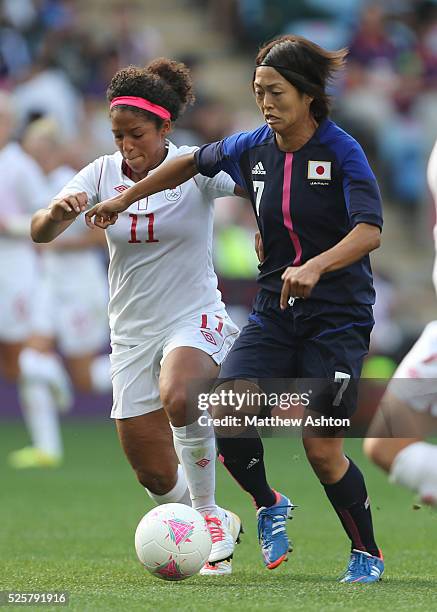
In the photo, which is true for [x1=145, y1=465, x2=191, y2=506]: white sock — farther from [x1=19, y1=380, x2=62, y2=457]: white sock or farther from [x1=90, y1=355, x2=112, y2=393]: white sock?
Result: [x1=90, y1=355, x2=112, y2=393]: white sock

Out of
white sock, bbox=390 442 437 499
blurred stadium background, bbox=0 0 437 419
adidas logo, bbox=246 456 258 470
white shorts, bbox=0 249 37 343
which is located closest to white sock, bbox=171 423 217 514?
adidas logo, bbox=246 456 258 470

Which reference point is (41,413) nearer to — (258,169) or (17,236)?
(17,236)

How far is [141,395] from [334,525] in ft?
7.46

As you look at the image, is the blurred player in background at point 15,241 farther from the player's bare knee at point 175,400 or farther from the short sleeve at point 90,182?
the player's bare knee at point 175,400

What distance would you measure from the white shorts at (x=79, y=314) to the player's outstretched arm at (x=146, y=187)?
248 inches

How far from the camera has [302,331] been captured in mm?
5715

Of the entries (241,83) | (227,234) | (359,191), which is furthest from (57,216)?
(241,83)

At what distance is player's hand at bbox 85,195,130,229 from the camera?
594 cm

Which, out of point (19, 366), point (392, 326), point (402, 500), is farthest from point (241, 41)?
point (402, 500)

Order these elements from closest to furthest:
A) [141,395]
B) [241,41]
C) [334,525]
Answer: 1. [141,395]
2. [334,525]
3. [241,41]

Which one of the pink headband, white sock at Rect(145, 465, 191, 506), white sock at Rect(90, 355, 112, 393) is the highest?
the pink headband

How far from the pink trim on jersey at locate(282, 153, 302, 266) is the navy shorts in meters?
0.20

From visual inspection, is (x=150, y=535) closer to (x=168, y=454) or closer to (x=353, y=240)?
(x=168, y=454)

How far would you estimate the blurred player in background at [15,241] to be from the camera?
11.8 metres
